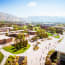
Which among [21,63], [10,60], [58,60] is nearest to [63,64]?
[58,60]

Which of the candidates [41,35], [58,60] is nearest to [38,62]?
[58,60]

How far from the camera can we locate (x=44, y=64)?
8.05m

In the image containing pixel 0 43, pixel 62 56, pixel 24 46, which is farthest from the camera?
pixel 0 43

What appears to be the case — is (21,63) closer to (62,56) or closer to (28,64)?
(28,64)

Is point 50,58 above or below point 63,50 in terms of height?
below

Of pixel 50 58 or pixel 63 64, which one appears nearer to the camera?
pixel 63 64

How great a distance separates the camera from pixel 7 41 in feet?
49.4

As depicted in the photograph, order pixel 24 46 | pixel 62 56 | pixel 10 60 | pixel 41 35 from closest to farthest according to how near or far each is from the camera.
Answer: pixel 10 60 < pixel 62 56 < pixel 24 46 < pixel 41 35

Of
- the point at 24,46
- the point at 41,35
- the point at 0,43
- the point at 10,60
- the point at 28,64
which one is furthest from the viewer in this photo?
the point at 41,35

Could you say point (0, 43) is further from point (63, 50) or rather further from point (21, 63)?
point (63, 50)

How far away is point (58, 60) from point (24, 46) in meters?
6.09

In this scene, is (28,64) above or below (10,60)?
below

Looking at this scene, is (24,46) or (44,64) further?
(24,46)

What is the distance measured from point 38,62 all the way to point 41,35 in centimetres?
1139
